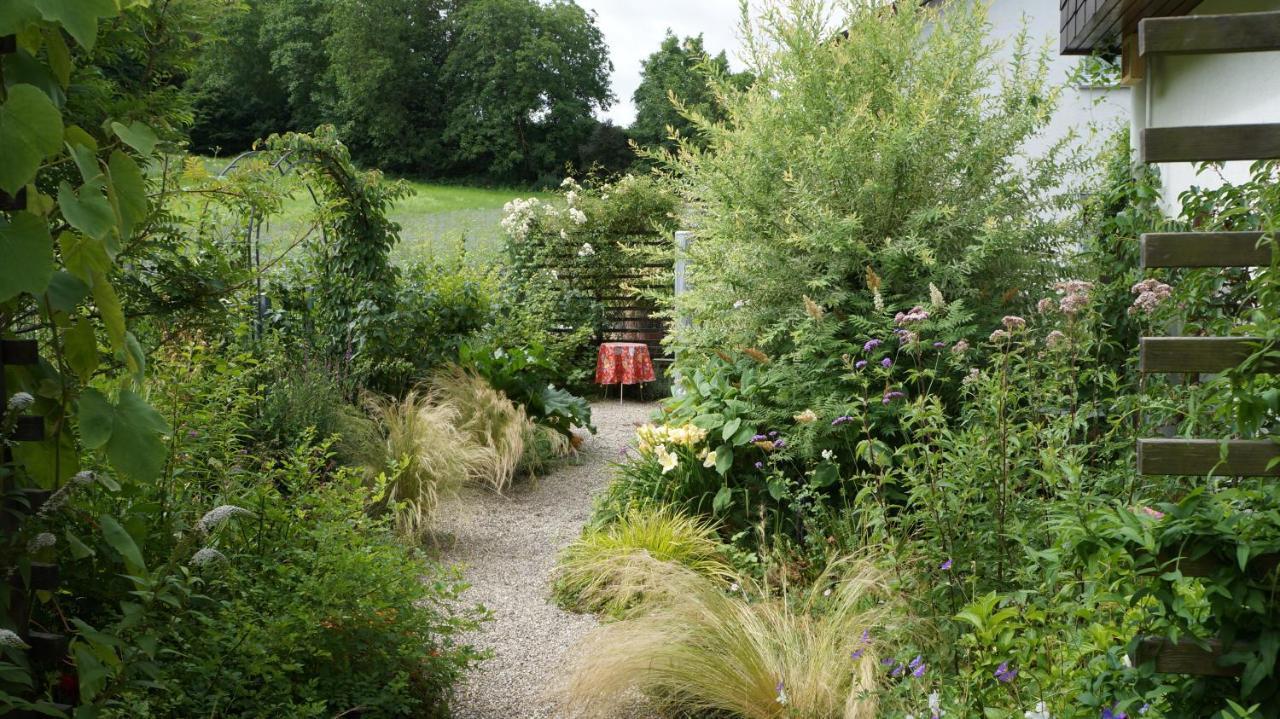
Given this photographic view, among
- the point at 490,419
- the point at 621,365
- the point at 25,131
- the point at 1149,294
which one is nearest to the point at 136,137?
the point at 25,131

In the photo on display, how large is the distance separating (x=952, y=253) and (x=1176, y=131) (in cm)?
320

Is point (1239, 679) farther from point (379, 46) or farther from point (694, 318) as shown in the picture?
point (379, 46)

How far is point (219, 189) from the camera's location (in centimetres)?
354

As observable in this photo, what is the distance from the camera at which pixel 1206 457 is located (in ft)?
5.78

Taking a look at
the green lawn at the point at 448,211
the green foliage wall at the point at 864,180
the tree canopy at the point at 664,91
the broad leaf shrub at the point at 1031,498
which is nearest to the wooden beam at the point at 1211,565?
the broad leaf shrub at the point at 1031,498

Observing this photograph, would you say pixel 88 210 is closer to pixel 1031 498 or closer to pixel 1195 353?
pixel 1195 353

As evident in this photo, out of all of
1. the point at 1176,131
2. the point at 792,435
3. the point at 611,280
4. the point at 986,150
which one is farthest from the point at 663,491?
A: the point at 611,280

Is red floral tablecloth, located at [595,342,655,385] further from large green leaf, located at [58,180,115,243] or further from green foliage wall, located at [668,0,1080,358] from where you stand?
large green leaf, located at [58,180,115,243]

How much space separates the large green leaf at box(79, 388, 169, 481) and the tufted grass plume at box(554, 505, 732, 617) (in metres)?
2.72

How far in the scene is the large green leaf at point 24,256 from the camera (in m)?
1.28

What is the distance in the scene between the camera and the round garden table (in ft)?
32.0

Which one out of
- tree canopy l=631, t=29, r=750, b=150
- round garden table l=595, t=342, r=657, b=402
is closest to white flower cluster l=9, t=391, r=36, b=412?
round garden table l=595, t=342, r=657, b=402

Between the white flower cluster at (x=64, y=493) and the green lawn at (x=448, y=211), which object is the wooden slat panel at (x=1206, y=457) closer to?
the white flower cluster at (x=64, y=493)

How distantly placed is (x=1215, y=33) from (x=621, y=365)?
811cm
